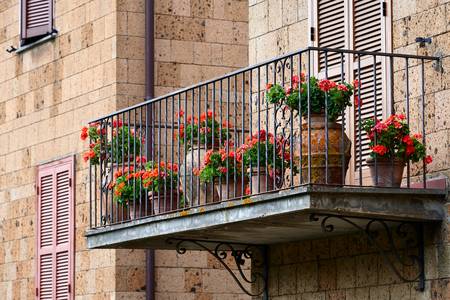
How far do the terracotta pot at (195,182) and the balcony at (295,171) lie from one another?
0.04 ft

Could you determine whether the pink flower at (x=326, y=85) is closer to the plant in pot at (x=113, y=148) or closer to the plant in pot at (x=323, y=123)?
the plant in pot at (x=323, y=123)

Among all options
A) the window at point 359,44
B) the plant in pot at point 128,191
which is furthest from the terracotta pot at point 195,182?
the window at point 359,44

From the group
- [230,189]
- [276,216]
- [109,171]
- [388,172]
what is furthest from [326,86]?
[109,171]

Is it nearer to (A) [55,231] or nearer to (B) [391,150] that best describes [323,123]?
(B) [391,150]

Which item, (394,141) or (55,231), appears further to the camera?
(55,231)

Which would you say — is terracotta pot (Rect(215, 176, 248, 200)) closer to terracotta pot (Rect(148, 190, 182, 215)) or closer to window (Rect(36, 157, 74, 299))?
terracotta pot (Rect(148, 190, 182, 215))

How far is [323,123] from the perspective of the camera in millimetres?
11469

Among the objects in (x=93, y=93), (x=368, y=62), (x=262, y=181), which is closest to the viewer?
(x=262, y=181)

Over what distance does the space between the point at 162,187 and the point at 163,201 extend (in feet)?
0.46

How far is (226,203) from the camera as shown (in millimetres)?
11961

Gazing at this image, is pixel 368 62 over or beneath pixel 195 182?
over

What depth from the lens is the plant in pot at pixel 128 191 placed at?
13654 millimetres

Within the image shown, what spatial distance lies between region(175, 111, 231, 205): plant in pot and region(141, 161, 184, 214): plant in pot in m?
Answer: 0.14

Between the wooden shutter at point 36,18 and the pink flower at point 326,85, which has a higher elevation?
the wooden shutter at point 36,18
